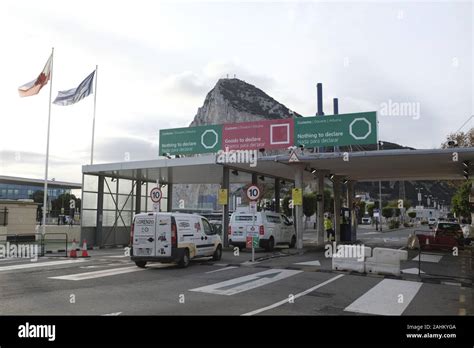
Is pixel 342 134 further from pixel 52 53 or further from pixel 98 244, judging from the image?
pixel 52 53

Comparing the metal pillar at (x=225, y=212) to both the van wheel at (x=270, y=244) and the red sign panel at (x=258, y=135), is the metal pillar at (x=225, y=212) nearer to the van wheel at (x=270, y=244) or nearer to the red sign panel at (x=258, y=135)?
the red sign panel at (x=258, y=135)

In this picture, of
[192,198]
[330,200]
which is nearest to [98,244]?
[330,200]

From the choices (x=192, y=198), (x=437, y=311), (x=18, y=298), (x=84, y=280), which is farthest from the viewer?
(x=192, y=198)

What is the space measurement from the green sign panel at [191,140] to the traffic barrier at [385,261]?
11426mm

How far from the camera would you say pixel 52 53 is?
26266 mm

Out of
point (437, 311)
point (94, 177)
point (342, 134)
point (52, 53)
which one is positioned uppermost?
point (52, 53)

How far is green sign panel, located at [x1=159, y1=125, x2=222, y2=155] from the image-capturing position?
926 inches

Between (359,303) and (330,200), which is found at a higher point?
(330,200)

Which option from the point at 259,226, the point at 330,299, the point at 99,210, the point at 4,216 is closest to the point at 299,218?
the point at 259,226

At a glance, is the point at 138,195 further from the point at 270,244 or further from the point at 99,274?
the point at 99,274

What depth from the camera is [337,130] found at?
2045 cm
